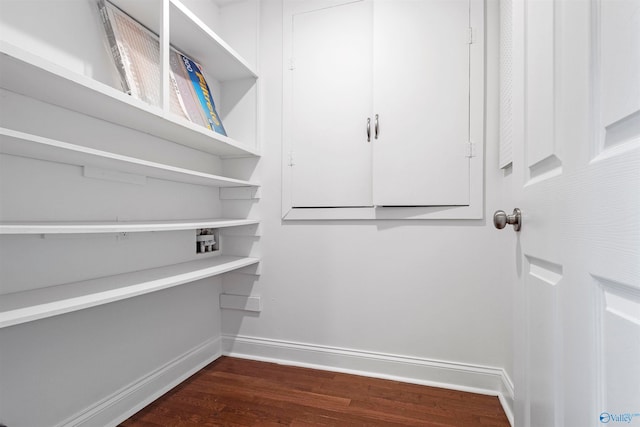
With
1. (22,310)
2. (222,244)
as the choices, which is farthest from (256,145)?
(22,310)

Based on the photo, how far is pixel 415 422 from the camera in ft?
4.50

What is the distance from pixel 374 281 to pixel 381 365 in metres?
0.48

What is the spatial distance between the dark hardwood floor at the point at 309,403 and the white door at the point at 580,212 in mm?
779

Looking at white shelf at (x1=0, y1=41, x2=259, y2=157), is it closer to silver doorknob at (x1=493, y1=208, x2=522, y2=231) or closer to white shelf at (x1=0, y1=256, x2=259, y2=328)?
white shelf at (x1=0, y1=256, x2=259, y2=328)

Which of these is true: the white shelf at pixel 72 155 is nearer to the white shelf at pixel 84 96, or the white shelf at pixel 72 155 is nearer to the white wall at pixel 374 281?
the white shelf at pixel 84 96

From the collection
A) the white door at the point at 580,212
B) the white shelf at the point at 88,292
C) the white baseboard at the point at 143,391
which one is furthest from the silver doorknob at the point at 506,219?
the white baseboard at the point at 143,391

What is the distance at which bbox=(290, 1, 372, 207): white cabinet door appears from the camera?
181 cm

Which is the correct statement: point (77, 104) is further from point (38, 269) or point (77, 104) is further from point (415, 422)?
point (415, 422)

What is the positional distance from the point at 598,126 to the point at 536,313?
1.47 ft

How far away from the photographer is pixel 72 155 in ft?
3.41

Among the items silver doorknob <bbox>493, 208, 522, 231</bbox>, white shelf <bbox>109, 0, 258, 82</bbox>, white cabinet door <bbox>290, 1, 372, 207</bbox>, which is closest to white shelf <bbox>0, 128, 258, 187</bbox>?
white shelf <bbox>109, 0, 258, 82</bbox>

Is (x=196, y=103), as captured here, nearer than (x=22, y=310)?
No

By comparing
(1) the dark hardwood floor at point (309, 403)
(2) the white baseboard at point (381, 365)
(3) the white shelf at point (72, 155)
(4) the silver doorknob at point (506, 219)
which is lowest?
(1) the dark hardwood floor at point (309, 403)

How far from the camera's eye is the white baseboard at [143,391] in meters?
1.26
